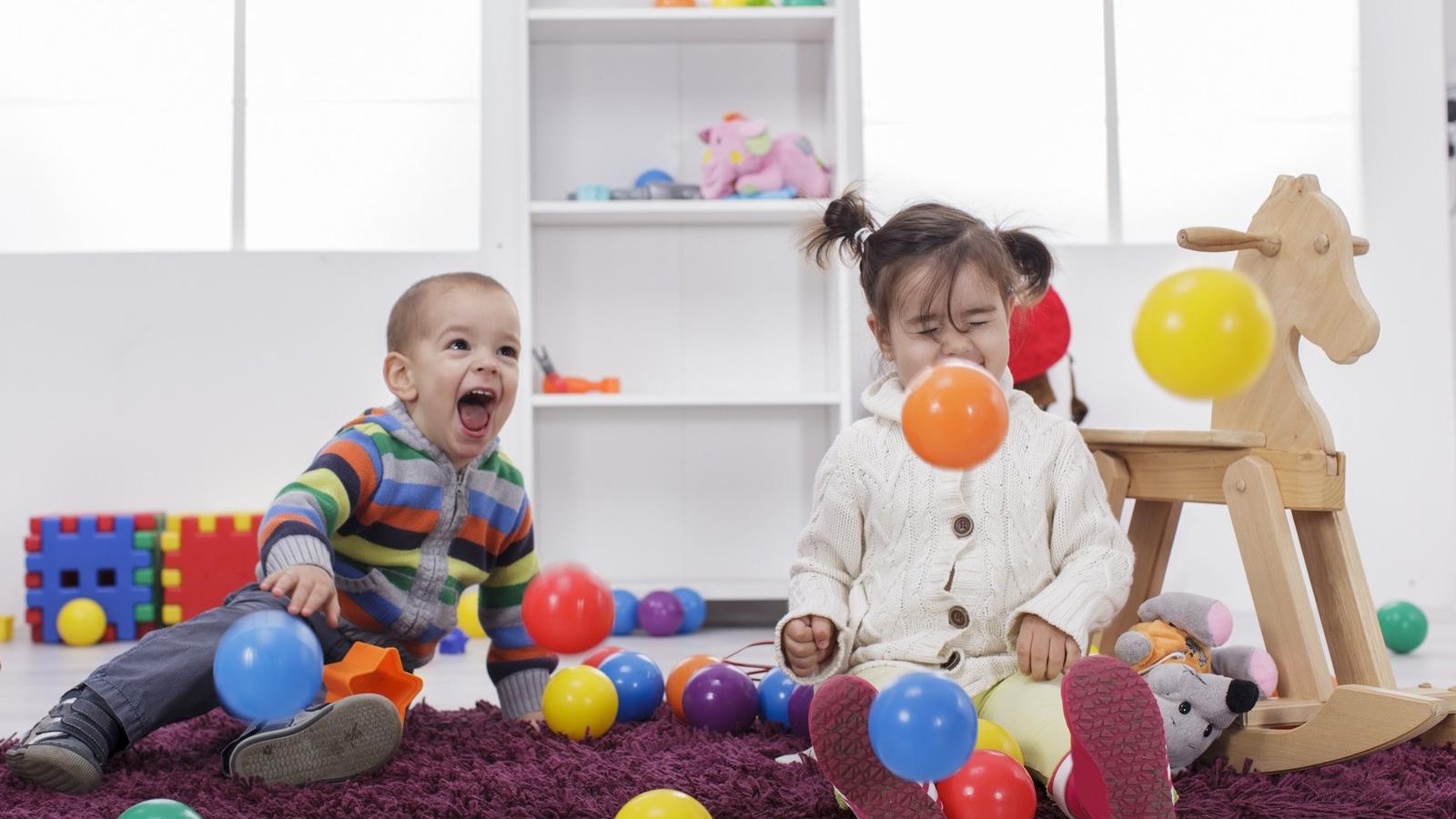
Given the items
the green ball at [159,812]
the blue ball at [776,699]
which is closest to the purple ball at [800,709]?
the blue ball at [776,699]

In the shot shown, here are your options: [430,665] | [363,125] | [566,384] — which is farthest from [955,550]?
[363,125]

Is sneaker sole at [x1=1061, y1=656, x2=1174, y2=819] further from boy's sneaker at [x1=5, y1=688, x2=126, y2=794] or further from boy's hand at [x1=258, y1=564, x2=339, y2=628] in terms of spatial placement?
boy's sneaker at [x1=5, y1=688, x2=126, y2=794]

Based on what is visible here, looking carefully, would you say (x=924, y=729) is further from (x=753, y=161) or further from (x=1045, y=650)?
(x=753, y=161)

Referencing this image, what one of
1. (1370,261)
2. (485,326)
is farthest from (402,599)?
(1370,261)

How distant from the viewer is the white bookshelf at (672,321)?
2734mm

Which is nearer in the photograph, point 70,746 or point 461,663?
point 70,746

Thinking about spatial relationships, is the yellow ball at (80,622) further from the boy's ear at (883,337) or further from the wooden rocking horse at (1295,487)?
the wooden rocking horse at (1295,487)

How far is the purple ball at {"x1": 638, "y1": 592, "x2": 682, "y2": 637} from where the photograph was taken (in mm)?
2375

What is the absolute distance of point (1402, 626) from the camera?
2.09m

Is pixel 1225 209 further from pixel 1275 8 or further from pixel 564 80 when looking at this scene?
pixel 564 80

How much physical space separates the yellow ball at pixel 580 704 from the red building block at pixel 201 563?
3.92ft

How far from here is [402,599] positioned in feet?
4.62

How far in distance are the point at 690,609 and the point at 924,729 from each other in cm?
167

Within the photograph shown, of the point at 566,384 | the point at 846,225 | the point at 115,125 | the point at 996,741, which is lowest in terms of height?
the point at 996,741
